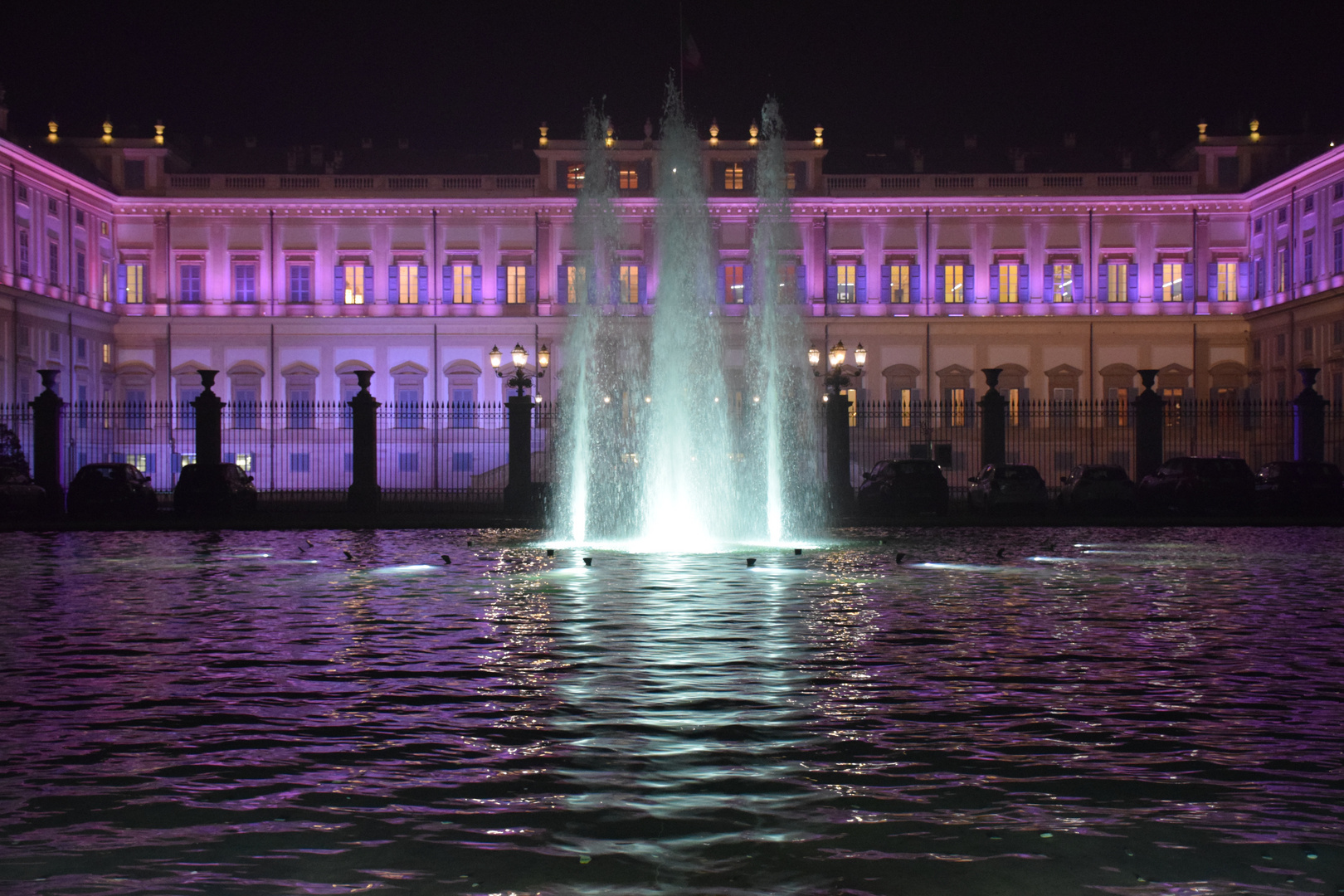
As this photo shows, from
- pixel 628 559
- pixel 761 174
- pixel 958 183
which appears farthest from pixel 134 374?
pixel 628 559

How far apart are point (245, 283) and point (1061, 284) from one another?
107 ft

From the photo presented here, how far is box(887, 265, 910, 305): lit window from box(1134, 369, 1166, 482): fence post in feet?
81.9

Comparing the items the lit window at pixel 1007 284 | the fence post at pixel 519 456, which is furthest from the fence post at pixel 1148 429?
the lit window at pixel 1007 284

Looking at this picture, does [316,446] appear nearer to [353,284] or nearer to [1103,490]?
[353,284]

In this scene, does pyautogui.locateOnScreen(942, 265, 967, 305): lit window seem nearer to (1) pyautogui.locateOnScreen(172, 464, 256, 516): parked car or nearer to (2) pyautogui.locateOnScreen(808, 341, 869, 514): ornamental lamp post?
(2) pyautogui.locateOnScreen(808, 341, 869, 514): ornamental lamp post

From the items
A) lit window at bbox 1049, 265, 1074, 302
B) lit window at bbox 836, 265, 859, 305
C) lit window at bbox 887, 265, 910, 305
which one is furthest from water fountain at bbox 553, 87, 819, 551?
lit window at bbox 1049, 265, 1074, 302

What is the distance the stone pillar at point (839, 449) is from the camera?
29.3 meters

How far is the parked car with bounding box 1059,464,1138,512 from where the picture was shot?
2970 cm

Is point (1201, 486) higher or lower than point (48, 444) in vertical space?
lower

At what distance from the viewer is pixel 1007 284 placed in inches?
2179

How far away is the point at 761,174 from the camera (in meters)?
48.9

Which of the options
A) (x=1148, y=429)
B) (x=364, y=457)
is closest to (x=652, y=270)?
(x=1148, y=429)

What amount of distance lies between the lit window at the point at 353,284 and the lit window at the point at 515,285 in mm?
5748

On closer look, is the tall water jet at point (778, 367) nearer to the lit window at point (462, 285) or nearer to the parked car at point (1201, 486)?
the parked car at point (1201, 486)
